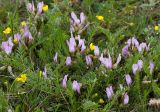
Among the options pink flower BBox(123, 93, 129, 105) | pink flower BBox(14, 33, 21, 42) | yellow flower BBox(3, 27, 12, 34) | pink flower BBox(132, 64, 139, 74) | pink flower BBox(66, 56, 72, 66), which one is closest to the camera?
pink flower BBox(123, 93, 129, 105)

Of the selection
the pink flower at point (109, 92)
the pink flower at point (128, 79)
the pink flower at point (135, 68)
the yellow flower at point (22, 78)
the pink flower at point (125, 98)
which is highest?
the yellow flower at point (22, 78)

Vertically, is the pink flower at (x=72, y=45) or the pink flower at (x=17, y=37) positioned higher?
the pink flower at (x=17, y=37)

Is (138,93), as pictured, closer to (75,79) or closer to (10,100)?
(75,79)

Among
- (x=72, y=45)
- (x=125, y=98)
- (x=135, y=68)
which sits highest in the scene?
(x=72, y=45)

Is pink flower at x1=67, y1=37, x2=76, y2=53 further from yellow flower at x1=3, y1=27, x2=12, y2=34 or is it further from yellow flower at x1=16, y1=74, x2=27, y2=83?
yellow flower at x1=3, y1=27, x2=12, y2=34

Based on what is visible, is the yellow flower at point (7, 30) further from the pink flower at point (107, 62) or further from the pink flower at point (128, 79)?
the pink flower at point (128, 79)

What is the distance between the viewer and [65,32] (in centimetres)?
313

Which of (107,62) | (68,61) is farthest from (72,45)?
(107,62)

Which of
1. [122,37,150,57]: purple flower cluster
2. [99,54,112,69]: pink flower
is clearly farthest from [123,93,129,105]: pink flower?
[122,37,150,57]: purple flower cluster

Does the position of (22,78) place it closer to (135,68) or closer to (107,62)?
(107,62)

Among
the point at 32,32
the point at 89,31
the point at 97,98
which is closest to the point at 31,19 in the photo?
the point at 32,32

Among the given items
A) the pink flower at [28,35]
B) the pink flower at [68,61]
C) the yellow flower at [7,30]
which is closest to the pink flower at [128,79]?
the pink flower at [68,61]

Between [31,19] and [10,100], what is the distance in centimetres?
77

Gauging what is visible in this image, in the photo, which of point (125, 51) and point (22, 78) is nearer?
Answer: point (22, 78)
